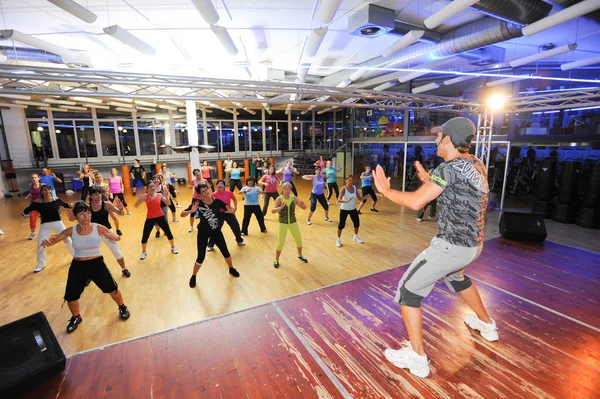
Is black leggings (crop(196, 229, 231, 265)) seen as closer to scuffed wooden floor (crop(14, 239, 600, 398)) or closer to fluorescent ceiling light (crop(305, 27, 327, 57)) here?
scuffed wooden floor (crop(14, 239, 600, 398))

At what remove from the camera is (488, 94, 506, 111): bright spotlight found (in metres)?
6.88

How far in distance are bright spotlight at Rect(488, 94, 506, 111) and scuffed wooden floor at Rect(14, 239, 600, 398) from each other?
16.5 feet

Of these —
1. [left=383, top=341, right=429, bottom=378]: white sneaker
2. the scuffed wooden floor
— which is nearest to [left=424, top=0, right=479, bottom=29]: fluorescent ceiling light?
the scuffed wooden floor

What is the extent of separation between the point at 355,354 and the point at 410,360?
0.47 meters

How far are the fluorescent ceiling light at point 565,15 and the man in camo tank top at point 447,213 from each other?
3202 mm

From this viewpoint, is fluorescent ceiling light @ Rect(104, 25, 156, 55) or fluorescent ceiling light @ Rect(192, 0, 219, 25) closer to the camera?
fluorescent ceiling light @ Rect(192, 0, 219, 25)

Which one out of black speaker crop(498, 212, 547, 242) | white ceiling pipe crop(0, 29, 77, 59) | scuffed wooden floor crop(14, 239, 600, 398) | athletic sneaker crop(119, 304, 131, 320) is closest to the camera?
scuffed wooden floor crop(14, 239, 600, 398)

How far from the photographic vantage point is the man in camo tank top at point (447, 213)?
197 cm

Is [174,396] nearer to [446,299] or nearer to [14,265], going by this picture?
[446,299]

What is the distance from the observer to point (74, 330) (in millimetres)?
3066

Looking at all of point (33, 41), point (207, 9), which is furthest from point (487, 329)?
point (33, 41)

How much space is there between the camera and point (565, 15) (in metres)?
3.71

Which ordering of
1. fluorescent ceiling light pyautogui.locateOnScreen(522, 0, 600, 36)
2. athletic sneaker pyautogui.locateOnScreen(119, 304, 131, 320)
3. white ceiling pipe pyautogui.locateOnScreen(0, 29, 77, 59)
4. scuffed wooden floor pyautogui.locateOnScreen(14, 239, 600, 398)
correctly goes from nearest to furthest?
scuffed wooden floor pyautogui.locateOnScreen(14, 239, 600, 398) → athletic sneaker pyautogui.locateOnScreen(119, 304, 131, 320) → fluorescent ceiling light pyautogui.locateOnScreen(522, 0, 600, 36) → white ceiling pipe pyautogui.locateOnScreen(0, 29, 77, 59)

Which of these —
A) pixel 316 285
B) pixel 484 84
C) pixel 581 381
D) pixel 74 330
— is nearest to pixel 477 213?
pixel 581 381
